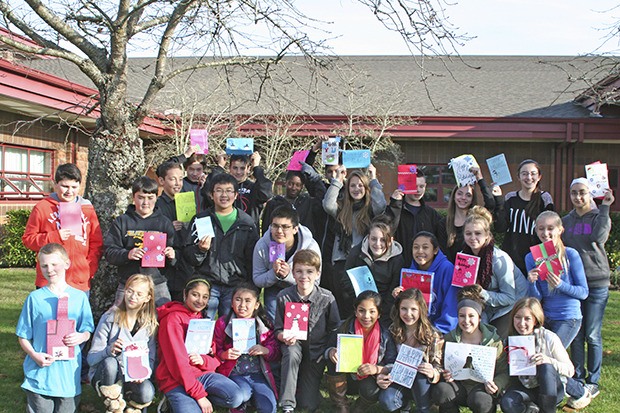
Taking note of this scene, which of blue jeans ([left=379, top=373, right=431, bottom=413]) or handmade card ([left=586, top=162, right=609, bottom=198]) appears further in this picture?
handmade card ([left=586, top=162, right=609, bottom=198])

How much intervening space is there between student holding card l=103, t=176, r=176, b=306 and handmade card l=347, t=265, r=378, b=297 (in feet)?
5.15

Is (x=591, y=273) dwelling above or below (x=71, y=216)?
below

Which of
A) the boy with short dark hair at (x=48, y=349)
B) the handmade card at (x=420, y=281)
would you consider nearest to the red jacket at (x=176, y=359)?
the boy with short dark hair at (x=48, y=349)

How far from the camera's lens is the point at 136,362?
15.2ft

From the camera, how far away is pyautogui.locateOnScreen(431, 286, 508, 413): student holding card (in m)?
4.58

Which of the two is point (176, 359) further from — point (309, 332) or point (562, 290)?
point (562, 290)

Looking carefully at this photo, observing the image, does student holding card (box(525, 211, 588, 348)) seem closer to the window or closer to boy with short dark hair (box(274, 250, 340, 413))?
boy with short dark hair (box(274, 250, 340, 413))

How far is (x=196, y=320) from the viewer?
4.82 meters

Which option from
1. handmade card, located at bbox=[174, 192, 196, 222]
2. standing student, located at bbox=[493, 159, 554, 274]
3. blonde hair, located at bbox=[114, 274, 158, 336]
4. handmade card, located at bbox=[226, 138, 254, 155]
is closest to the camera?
blonde hair, located at bbox=[114, 274, 158, 336]

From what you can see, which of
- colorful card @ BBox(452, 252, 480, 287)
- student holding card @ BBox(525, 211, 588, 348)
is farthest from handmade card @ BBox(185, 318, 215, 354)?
student holding card @ BBox(525, 211, 588, 348)

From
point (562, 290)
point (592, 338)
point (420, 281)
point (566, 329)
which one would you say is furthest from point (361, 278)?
point (592, 338)

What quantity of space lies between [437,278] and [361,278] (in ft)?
2.14

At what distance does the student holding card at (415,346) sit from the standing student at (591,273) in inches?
57.7

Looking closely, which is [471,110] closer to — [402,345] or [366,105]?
[366,105]
